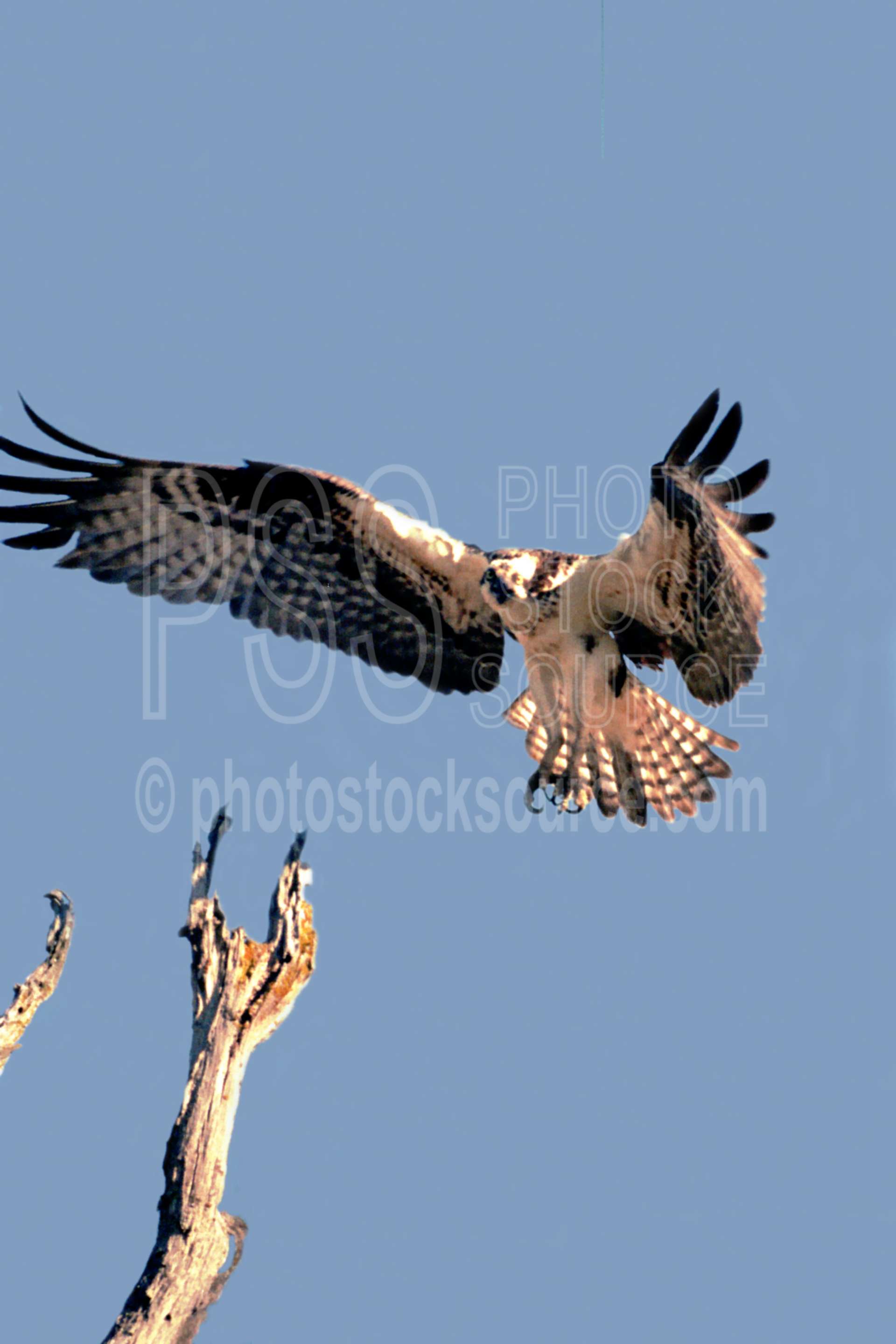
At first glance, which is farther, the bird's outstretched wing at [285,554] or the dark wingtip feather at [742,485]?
the bird's outstretched wing at [285,554]

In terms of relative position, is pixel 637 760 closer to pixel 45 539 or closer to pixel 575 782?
pixel 575 782

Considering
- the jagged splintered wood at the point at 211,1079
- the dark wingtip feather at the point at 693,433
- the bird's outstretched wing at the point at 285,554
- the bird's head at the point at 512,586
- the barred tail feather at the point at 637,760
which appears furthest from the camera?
the barred tail feather at the point at 637,760

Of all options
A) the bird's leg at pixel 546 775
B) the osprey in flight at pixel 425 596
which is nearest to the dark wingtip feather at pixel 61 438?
the osprey in flight at pixel 425 596

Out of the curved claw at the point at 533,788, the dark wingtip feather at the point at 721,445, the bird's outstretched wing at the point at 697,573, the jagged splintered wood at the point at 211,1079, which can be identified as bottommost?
the jagged splintered wood at the point at 211,1079

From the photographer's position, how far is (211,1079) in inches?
208

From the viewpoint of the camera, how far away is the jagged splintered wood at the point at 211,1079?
16.7ft

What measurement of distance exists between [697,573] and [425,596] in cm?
177

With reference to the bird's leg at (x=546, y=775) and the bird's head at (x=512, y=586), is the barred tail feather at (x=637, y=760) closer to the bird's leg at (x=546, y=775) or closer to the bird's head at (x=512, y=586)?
the bird's leg at (x=546, y=775)

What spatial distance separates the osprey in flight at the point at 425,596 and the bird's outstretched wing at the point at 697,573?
0.06 ft

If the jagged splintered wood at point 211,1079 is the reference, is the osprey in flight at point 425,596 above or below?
above

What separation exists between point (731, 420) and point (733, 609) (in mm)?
1030

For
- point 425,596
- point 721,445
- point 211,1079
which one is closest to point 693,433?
point 721,445

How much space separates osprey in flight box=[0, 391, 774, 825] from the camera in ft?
23.2

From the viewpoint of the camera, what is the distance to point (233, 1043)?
537cm
